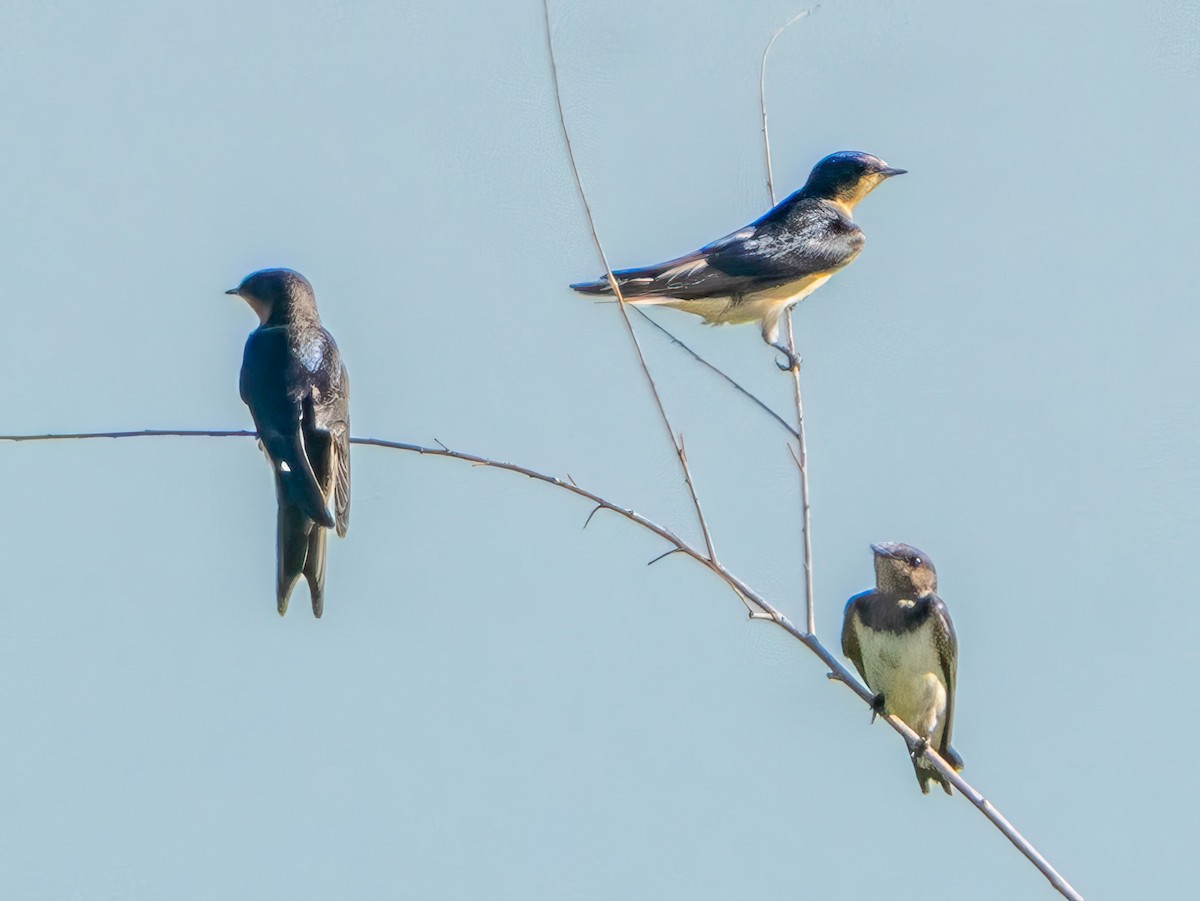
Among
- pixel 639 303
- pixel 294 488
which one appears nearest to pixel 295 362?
pixel 294 488

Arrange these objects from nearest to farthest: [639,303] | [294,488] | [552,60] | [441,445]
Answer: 1. [552,60]
2. [441,445]
3. [294,488]
4. [639,303]

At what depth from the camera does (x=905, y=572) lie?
8062 millimetres

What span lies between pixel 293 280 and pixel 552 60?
3.14 metres

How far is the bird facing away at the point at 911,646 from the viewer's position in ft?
26.0

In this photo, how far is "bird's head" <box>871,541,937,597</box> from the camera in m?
8.06

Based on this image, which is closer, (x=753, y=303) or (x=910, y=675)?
(x=910, y=675)

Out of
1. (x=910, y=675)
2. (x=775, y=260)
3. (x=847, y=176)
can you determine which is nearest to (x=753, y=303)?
(x=775, y=260)

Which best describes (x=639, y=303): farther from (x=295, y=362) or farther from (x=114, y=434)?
(x=114, y=434)

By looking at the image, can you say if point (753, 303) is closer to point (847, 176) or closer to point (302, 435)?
point (847, 176)

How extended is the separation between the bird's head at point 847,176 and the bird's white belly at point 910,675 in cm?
216

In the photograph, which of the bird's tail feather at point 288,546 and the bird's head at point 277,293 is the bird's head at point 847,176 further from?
the bird's tail feather at point 288,546

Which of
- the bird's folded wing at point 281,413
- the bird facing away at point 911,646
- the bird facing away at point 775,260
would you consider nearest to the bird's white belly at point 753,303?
the bird facing away at point 775,260

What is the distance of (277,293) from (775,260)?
83.5 inches

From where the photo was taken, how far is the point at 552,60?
5.40m
